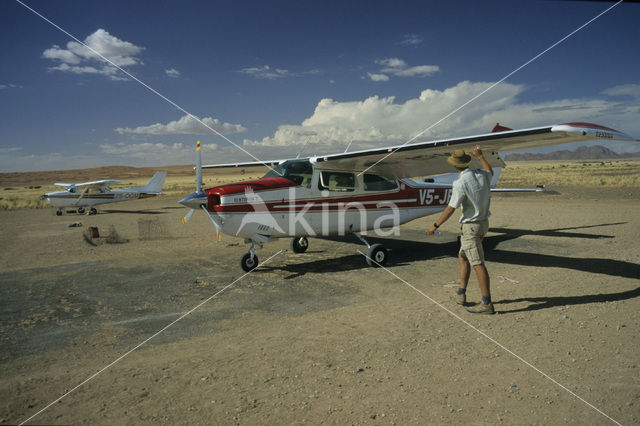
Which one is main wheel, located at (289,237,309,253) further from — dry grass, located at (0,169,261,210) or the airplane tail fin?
the airplane tail fin

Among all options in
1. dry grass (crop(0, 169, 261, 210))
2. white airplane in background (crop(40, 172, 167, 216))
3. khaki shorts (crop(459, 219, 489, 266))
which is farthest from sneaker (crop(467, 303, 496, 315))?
white airplane in background (crop(40, 172, 167, 216))

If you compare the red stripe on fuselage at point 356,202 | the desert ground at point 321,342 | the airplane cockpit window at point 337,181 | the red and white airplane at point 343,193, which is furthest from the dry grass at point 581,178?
the airplane cockpit window at point 337,181

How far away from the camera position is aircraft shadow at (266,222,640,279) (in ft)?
25.3

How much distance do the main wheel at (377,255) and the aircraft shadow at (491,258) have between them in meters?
0.23

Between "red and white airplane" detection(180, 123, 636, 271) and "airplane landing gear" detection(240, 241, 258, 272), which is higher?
"red and white airplane" detection(180, 123, 636, 271)

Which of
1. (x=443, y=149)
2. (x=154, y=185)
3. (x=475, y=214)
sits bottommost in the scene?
(x=475, y=214)

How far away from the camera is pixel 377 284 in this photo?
7.14 metres

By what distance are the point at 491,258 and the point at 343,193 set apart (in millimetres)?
4157

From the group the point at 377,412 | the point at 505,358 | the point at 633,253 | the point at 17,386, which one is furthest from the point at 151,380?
the point at 633,253

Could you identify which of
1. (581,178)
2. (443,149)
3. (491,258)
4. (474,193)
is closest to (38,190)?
(443,149)

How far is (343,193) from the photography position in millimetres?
8875

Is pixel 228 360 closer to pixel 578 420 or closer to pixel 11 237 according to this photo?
pixel 578 420

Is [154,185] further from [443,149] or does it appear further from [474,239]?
[474,239]

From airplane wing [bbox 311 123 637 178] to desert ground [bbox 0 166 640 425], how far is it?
2.45 meters
